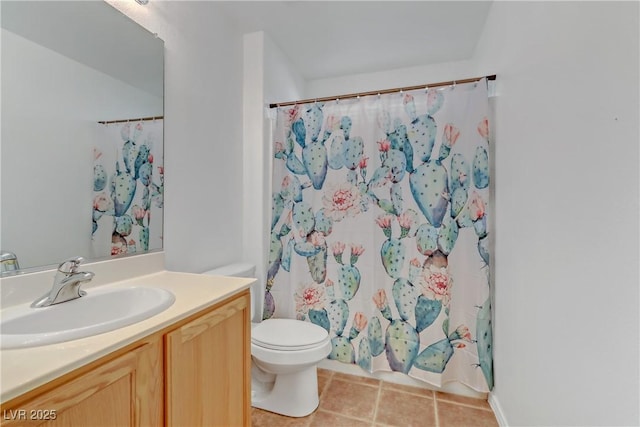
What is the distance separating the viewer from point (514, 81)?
133 centimetres

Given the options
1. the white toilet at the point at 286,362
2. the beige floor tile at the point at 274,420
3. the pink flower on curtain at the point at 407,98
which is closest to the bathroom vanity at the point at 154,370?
the white toilet at the point at 286,362

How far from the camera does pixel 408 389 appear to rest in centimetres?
181

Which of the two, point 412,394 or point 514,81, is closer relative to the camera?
point 514,81

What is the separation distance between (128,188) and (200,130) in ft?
1.81

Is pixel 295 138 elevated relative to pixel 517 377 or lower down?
elevated

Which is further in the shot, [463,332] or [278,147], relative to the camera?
[278,147]

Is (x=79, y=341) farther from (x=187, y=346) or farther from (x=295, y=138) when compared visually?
(x=295, y=138)

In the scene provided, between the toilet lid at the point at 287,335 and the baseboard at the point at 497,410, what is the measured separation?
101 cm

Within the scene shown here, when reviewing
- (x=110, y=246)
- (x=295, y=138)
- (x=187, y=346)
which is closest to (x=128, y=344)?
(x=187, y=346)

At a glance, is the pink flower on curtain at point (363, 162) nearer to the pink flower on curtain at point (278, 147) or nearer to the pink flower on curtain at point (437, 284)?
the pink flower on curtain at point (278, 147)

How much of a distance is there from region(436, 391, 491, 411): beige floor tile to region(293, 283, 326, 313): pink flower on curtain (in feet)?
3.05

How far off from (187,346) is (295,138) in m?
1.55

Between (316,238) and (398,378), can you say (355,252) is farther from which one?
(398,378)

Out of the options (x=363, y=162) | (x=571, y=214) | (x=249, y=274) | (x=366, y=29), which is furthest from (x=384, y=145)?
(x=249, y=274)
